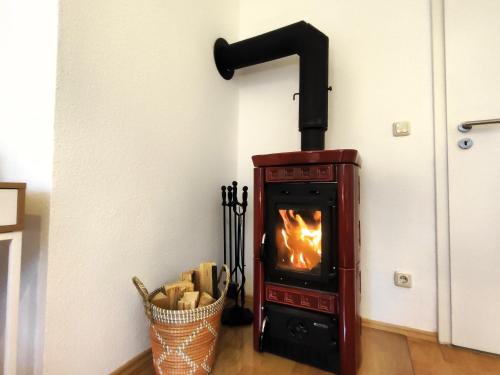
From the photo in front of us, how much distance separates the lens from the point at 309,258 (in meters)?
1.22

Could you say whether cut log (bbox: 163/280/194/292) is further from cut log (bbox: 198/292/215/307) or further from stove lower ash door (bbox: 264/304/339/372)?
stove lower ash door (bbox: 264/304/339/372)

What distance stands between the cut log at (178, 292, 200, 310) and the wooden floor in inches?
13.0

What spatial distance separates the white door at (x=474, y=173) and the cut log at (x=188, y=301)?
50.6 inches

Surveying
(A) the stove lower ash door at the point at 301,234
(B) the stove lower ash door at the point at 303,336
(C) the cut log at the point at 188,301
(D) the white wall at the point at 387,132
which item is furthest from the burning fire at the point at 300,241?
(D) the white wall at the point at 387,132

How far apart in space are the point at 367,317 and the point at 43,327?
1573 millimetres

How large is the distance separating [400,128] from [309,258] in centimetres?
92

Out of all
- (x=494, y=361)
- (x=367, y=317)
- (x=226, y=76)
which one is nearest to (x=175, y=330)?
(x=367, y=317)

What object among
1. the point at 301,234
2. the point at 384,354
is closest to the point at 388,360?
the point at 384,354

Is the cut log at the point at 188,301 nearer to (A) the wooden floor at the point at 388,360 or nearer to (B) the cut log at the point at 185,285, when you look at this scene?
(B) the cut log at the point at 185,285

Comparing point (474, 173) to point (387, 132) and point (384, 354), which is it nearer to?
point (387, 132)

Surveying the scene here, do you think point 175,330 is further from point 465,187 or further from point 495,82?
point 495,82

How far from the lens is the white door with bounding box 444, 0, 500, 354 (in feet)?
4.21

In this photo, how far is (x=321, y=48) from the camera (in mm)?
1451

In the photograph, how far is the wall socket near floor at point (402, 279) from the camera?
147cm
